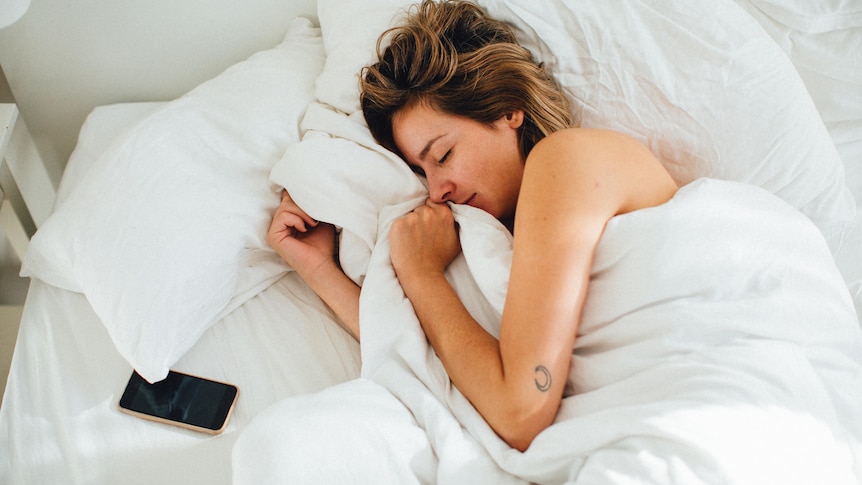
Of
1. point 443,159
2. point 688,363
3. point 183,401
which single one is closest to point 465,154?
point 443,159

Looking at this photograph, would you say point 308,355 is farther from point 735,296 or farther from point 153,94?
point 153,94

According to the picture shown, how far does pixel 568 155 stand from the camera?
828mm

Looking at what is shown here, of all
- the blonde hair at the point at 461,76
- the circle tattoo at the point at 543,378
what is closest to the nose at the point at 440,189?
the blonde hair at the point at 461,76

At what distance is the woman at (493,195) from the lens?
767mm

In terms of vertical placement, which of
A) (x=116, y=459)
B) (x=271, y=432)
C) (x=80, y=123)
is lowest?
(x=116, y=459)

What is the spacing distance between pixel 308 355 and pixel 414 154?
377 mm

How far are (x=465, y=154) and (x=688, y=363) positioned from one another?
18.5 inches

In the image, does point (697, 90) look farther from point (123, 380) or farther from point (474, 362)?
point (123, 380)

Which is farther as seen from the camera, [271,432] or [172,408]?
[172,408]

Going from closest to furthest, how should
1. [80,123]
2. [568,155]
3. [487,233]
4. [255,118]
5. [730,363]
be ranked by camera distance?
[730,363], [568,155], [487,233], [255,118], [80,123]

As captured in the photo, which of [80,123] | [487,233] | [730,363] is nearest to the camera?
[730,363]

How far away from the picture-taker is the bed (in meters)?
0.70

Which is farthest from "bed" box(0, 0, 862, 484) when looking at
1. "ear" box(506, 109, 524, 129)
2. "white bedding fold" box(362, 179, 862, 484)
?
"ear" box(506, 109, 524, 129)

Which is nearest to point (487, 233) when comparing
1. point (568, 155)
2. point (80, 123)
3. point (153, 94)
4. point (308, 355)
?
point (568, 155)
